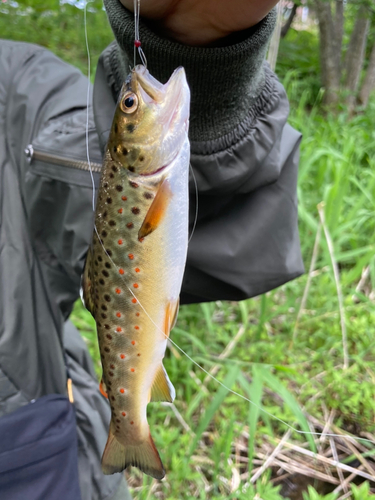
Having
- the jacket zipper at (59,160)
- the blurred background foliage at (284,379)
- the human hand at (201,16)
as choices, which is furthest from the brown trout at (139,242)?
the blurred background foliage at (284,379)

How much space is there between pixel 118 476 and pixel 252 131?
4.11 feet

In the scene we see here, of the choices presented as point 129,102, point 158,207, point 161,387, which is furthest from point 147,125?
point 161,387

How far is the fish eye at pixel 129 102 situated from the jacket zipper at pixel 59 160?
36cm

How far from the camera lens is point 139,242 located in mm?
822

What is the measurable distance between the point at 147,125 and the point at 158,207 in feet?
0.57

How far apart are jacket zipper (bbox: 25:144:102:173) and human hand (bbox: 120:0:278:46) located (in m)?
0.43

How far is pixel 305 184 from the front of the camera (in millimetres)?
2717

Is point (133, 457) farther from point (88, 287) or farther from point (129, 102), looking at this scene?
point (129, 102)

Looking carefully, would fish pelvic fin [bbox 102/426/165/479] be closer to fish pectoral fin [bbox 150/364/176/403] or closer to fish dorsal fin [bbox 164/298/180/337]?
fish pectoral fin [bbox 150/364/176/403]

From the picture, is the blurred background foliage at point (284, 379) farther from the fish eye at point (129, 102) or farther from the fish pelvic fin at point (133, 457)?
the fish eye at point (129, 102)

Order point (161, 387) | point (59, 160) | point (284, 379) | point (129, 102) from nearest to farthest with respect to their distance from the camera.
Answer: point (129, 102) < point (161, 387) < point (59, 160) < point (284, 379)

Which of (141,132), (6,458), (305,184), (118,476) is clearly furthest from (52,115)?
(305,184)

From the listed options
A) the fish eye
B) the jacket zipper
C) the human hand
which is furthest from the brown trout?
the jacket zipper

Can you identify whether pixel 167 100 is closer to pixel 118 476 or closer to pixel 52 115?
pixel 52 115
